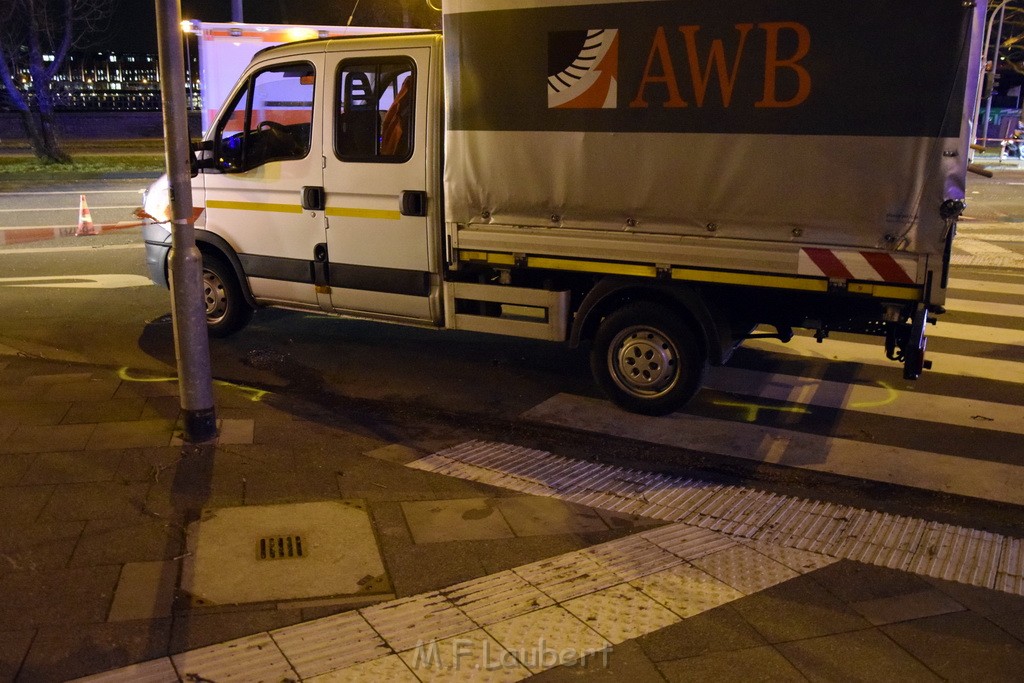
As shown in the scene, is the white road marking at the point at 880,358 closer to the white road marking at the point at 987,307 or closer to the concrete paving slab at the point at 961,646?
the white road marking at the point at 987,307

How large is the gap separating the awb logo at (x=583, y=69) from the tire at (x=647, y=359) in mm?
1461

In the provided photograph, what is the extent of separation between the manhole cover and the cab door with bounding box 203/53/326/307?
130 inches

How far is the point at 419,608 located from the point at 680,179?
133 inches

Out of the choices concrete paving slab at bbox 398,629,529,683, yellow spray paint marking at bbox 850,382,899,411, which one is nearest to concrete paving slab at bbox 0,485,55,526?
concrete paving slab at bbox 398,629,529,683

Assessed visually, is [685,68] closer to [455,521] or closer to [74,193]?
[455,521]

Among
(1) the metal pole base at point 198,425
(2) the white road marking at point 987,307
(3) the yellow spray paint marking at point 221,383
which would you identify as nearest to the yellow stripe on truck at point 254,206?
(3) the yellow spray paint marking at point 221,383

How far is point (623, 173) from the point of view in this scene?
6.39m

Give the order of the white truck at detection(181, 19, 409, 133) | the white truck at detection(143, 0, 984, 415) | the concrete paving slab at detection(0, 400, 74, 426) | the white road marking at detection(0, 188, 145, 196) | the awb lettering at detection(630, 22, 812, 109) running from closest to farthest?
1. the white truck at detection(143, 0, 984, 415)
2. the awb lettering at detection(630, 22, 812, 109)
3. the concrete paving slab at detection(0, 400, 74, 426)
4. the white truck at detection(181, 19, 409, 133)
5. the white road marking at detection(0, 188, 145, 196)

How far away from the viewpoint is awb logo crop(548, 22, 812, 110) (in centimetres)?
577

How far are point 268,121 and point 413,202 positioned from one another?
1.71m

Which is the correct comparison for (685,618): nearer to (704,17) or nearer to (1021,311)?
(704,17)

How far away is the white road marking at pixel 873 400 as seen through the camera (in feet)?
22.7

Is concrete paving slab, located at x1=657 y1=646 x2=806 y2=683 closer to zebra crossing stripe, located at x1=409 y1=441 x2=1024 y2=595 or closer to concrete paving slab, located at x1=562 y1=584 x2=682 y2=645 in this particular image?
concrete paving slab, located at x1=562 y1=584 x2=682 y2=645

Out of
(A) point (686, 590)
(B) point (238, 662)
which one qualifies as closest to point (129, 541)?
(B) point (238, 662)
